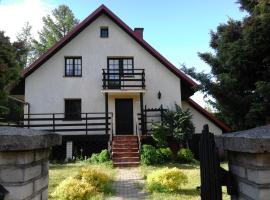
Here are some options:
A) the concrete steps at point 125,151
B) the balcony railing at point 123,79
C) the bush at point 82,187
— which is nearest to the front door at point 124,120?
the balcony railing at point 123,79

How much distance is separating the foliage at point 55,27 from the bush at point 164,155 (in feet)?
91.2

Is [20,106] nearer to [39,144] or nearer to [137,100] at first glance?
[137,100]

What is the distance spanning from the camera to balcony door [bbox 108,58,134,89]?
22.1 meters

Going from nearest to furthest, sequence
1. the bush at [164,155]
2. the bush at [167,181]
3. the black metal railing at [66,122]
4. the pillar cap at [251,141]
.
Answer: the pillar cap at [251,141] < the bush at [167,181] < the bush at [164,155] < the black metal railing at [66,122]

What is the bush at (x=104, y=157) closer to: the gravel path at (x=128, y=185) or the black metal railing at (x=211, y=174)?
the gravel path at (x=128, y=185)

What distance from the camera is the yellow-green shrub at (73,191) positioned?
30.8ft

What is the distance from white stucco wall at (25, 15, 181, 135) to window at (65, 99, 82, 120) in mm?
340

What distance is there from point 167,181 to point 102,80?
39.4ft

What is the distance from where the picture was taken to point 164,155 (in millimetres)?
17922

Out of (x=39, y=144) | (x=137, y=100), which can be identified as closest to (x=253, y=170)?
(x=39, y=144)

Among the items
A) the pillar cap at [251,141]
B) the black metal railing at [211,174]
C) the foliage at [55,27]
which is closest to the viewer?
the pillar cap at [251,141]

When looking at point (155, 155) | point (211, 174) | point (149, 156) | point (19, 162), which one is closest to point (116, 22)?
point (155, 155)

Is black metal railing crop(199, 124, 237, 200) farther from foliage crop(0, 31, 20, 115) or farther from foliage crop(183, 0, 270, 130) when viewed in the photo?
foliage crop(183, 0, 270, 130)

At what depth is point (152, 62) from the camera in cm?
2270
